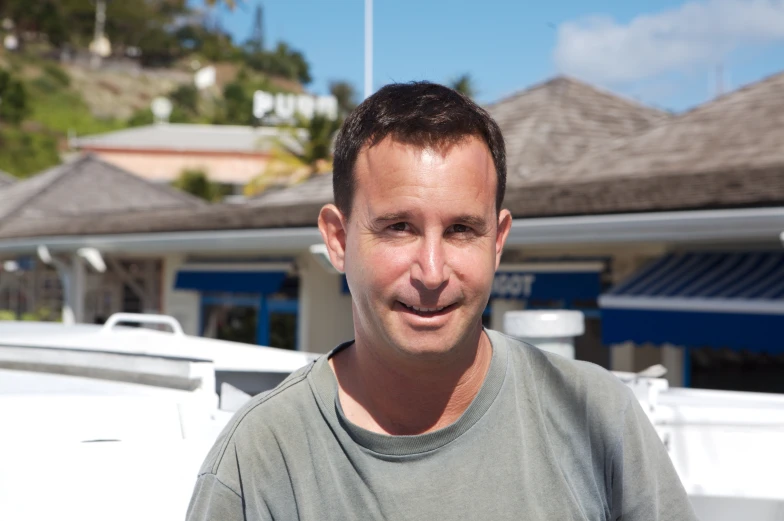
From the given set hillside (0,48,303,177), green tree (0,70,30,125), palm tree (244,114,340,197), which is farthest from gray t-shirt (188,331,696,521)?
green tree (0,70,30,125)

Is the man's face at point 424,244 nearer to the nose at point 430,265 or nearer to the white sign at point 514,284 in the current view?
the nose at point 430,265

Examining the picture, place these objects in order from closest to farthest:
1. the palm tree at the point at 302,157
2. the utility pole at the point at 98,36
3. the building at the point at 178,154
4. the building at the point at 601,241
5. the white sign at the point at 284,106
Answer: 1. the building at the point at 601,241
2. the palm tree at the point at 302,157
3. the building at the point at 178,154
4. the white sign at the point at 284,106
5. the utility pole at the point at 98,36

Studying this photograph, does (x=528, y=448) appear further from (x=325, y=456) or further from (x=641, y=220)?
(x=641, y=220)

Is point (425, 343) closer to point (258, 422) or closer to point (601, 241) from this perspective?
point (258, 422)

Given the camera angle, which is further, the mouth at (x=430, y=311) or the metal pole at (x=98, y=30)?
the metal pole at (x=98, y=30)

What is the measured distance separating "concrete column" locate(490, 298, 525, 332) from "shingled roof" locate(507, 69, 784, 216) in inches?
51.6

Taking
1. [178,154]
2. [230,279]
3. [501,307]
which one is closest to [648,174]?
[501,307]

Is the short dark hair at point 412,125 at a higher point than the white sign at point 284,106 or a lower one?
lower

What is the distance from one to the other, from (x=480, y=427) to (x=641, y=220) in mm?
5667

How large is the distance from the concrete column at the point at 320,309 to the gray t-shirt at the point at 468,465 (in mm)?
10777

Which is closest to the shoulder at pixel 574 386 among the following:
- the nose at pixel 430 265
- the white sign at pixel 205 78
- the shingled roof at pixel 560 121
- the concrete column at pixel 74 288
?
the nose at pixel 430 265

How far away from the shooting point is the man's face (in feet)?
5.23

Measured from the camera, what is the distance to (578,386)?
1631 millimetres

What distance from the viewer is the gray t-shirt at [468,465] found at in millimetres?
1531
